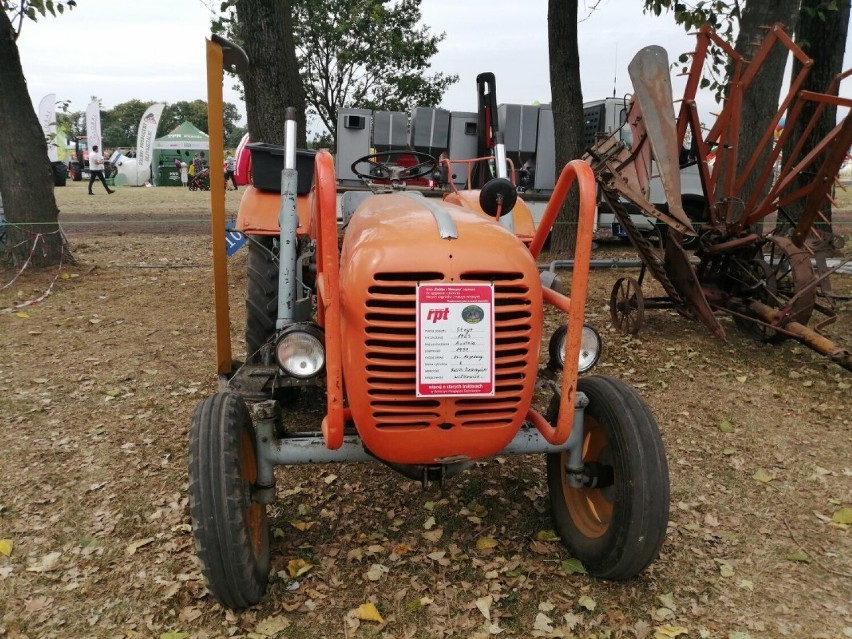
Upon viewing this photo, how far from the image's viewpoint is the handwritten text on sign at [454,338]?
2.15 metres

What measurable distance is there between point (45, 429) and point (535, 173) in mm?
9087

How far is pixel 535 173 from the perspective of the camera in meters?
11.4

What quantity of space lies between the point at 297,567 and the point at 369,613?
0.41 meters

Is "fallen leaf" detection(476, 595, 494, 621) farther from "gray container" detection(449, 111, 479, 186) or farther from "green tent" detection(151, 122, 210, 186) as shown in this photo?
"green tent" detection(151, 122, 210, 186)

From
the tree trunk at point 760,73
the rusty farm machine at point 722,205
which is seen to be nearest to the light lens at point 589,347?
the rusty farm machine at point 722,205

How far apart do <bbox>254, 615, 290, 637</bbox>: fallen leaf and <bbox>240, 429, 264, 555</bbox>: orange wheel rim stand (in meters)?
0.24

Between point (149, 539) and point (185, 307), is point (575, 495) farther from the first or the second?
point (185, 307)

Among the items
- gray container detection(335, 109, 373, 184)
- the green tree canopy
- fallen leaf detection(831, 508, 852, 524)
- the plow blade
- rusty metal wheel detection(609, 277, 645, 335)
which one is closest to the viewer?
fallen leaf detection(831, 508, 852, 524)

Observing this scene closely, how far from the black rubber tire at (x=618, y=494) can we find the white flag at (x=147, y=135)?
30.0 metres

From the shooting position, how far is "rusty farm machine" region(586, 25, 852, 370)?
4.97 m

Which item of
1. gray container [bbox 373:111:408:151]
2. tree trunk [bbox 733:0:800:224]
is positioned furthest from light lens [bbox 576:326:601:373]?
gray container [bbox 373:111:408:151]

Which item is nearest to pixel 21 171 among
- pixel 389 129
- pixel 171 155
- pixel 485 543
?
pixel 389 129

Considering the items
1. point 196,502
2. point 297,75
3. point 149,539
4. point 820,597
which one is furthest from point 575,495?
point 297,75

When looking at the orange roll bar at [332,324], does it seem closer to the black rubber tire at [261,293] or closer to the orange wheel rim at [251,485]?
the orange wheel rim at [251,485]
